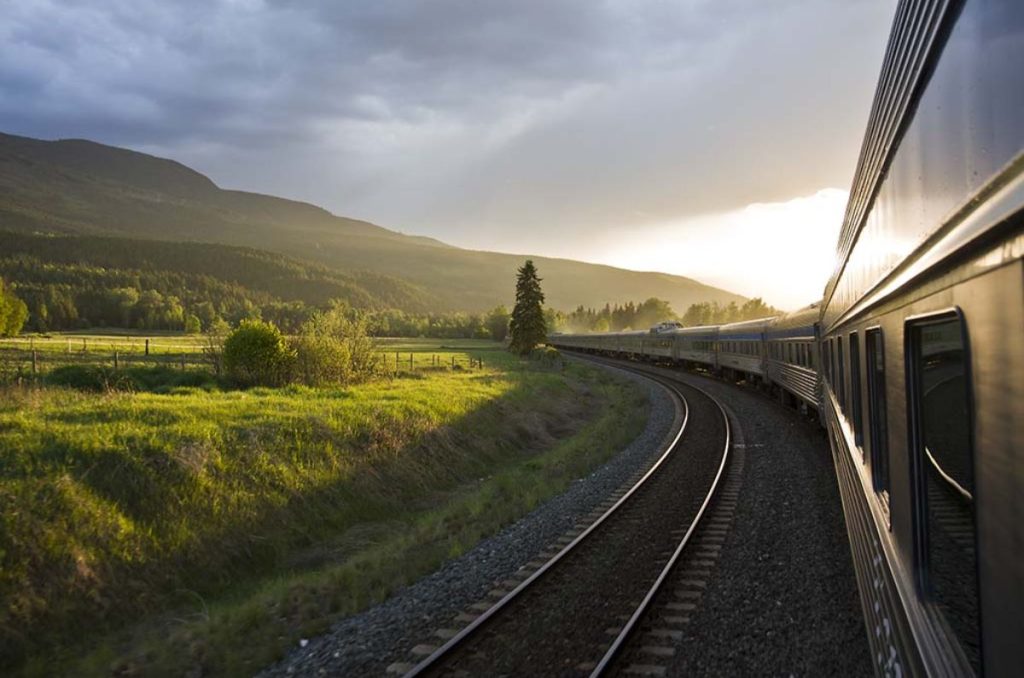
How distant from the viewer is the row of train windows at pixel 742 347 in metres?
28.0

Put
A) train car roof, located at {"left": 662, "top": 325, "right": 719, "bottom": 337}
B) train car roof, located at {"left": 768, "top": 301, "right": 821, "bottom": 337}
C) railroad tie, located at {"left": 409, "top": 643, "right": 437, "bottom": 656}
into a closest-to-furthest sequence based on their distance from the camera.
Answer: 1. railroad tie, located at {"left": 409, "top": 643, "right": 437, "bottom": 656}
2. train car roof, located at {"left": 768, "top": 301, "right": 821, "bottom": 337}
3. train car roof, located at {"left": 662, "top": 325, "right": 719, "bottom": 337}

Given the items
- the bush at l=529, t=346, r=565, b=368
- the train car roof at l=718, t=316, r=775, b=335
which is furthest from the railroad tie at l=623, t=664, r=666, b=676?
the bush at l=529, t=346, r=565, b=368

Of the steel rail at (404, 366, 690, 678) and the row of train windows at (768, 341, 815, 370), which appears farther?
the row of train windows at (768, 341, 815, 370)

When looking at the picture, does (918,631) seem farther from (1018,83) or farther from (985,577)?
(1018,83)

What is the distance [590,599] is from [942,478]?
5.41 m

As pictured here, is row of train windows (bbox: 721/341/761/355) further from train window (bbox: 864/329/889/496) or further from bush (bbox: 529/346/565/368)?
train window (bbox: 864/329/889/496)

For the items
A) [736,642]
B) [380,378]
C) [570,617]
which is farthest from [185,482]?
[380,378]

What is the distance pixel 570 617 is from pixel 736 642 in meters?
1.71

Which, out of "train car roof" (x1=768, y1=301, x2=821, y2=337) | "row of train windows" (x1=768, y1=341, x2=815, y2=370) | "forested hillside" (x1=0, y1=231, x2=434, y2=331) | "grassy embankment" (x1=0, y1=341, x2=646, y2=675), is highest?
"forested hillside" (x1=0, y1=231, x2=434, y2=331)

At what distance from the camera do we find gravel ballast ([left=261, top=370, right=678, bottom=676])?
22.1 feet

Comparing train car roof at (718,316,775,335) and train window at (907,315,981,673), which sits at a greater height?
train car roof at (718,316,775,335)

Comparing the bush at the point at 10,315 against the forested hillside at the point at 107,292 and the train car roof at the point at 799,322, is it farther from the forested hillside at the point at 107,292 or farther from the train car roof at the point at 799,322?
the train car roof at the point at 799,322

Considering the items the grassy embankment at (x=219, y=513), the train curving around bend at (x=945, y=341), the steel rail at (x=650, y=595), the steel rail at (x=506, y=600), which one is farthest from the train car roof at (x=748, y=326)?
the train curving around bend at (x=945, y=341)

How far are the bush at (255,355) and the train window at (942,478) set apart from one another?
77.6ft
